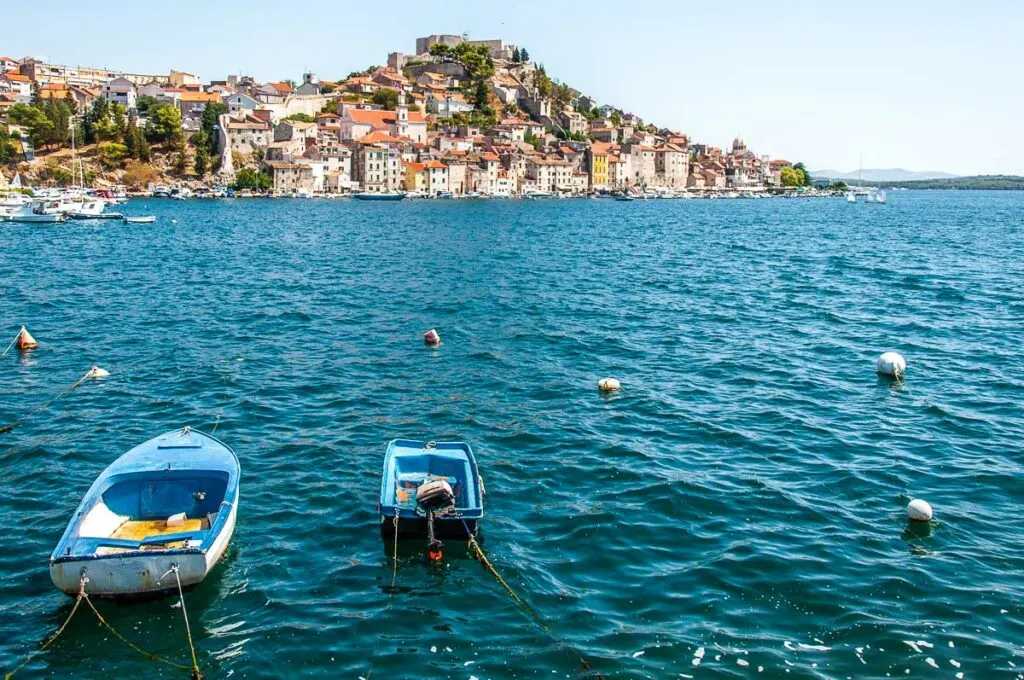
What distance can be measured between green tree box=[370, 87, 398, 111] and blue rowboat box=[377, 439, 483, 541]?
561 feet

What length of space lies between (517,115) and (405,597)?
190821 millimetres

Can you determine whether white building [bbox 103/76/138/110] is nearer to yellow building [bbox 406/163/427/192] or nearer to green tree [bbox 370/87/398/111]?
green tree [bbox 370/87/398/111]

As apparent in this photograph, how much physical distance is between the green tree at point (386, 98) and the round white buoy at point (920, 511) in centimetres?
17363

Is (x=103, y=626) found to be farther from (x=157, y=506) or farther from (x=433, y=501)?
(x=433, y=501)

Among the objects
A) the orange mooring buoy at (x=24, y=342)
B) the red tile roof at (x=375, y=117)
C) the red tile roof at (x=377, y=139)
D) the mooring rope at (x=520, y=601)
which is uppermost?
the red tile roof at (x=375, y=117)

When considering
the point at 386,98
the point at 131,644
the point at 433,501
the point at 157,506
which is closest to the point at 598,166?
the point at 386,98

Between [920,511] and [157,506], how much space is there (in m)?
12.1

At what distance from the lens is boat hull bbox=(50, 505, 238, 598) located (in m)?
11.1

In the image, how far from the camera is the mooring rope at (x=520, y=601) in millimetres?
10367

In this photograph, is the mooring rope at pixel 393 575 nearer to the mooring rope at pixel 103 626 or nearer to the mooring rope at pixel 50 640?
the mooring rope at pixel 103 626

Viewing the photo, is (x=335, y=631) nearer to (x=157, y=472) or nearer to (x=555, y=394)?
(x=157, y=472)

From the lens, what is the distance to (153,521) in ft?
43.1

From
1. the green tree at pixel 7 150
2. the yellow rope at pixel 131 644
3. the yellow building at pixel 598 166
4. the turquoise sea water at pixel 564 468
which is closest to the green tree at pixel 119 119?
the green tree at pixel 7 150

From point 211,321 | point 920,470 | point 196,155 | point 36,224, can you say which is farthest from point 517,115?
point 920,470
